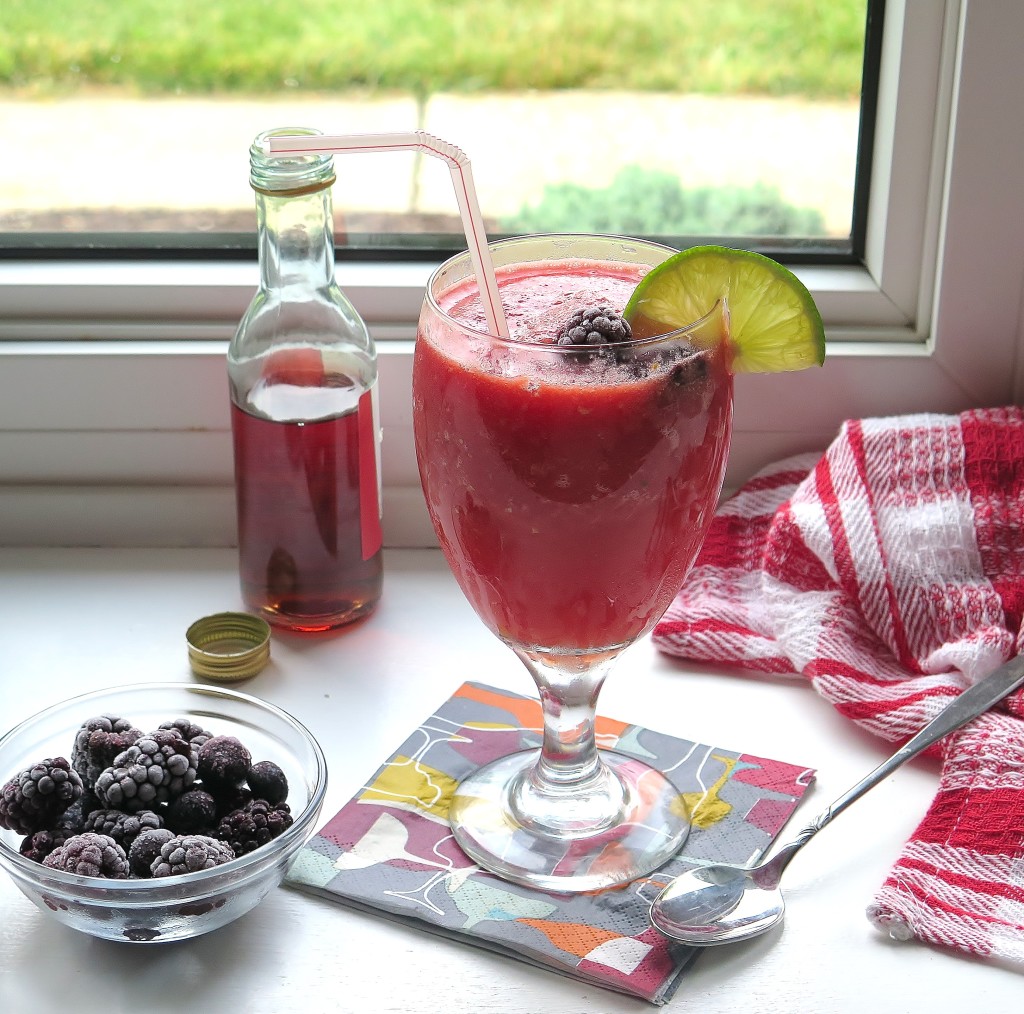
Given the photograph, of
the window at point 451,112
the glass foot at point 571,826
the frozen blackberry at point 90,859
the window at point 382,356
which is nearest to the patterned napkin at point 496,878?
the glass foot at point 571,826

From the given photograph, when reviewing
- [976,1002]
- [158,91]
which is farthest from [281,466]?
[976,1002]

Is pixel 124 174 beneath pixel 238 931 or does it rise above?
above

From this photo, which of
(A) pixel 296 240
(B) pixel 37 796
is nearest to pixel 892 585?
(A) pixel 296 240

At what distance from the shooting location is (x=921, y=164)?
1198 millimetres

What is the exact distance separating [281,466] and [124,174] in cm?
37

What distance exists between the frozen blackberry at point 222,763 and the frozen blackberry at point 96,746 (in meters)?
0.05

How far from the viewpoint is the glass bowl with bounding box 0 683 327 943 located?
78cm

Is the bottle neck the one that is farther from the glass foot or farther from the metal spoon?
the metal spoon

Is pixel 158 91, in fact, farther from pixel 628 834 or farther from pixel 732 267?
pixel 628 834

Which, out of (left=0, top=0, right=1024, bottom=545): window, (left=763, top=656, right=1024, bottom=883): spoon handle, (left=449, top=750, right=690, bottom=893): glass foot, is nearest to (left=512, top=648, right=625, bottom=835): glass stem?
(left=449, top=750, right=690, bottom=893): glass foot

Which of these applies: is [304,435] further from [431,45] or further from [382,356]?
[431,45]

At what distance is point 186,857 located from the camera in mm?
791

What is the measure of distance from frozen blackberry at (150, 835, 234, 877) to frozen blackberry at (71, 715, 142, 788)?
0.09 metres

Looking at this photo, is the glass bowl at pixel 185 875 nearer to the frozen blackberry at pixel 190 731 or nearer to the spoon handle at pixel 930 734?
the frozen blackberry at pixel 190 731
